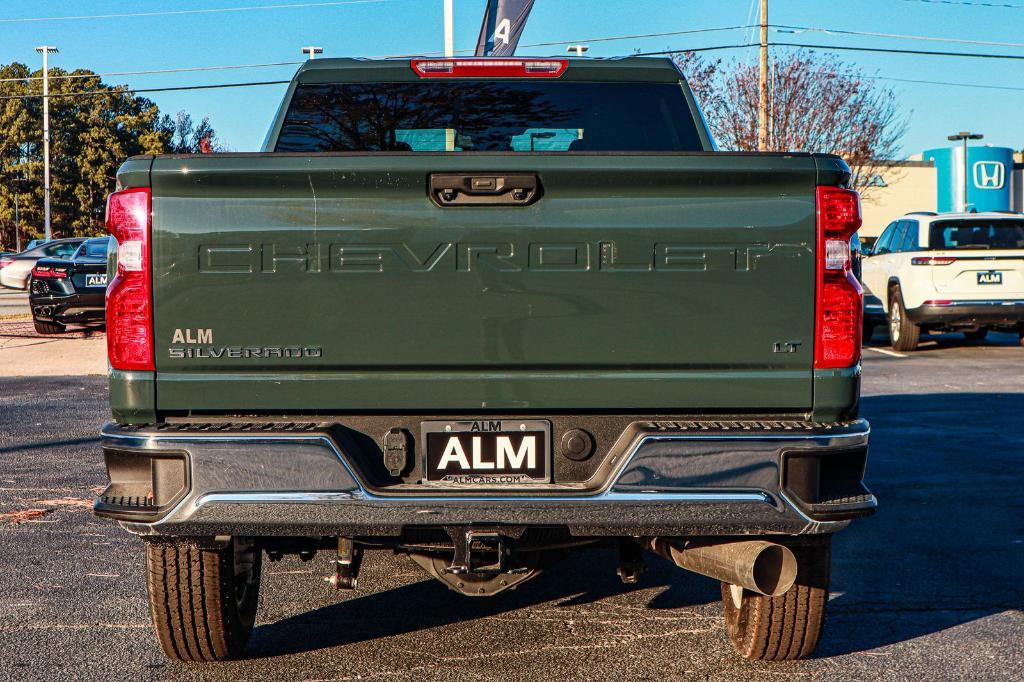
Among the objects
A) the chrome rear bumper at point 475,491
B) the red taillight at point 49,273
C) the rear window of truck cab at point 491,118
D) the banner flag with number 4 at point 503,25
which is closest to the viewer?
the chrome rear bumper at point 475,491

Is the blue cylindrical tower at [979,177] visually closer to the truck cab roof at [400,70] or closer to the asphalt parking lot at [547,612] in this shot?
the asphalt parking lot at [547,612]

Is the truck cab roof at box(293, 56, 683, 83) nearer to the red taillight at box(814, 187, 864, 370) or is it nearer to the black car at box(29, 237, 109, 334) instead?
the red taillight at box(814, 187, 864, 370)

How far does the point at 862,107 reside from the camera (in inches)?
1650

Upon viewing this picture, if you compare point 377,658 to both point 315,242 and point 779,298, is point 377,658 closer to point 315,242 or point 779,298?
point 315,242

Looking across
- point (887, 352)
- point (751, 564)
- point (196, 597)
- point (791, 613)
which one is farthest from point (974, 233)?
point (196, 597)

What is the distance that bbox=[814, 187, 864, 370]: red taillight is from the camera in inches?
132

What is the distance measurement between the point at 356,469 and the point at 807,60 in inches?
1608

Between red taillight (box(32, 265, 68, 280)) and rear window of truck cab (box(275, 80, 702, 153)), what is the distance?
→ 14.6 m

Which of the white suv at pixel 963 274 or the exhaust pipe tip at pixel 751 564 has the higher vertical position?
the white suv at pixel 963 274

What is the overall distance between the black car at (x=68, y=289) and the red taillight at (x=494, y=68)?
14.6 m

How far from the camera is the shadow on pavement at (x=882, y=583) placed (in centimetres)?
438

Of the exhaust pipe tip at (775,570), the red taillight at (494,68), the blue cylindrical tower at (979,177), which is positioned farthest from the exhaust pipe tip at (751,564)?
the blue cylindrical tower at (979,177)

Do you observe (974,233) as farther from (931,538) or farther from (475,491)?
(475,491)

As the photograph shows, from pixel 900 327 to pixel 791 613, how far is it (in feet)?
42.9
